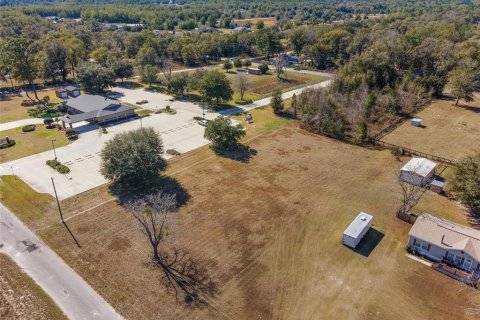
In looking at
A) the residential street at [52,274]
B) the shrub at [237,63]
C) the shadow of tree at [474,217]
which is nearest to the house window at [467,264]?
the shadow of tree at [474,217]

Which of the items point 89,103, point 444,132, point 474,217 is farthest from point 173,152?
point 444,132

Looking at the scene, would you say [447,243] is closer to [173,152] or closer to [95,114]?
A: [173,152]

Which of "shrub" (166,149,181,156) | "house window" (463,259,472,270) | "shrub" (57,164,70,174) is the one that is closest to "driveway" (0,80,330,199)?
"shrub" (57,164,70,174)

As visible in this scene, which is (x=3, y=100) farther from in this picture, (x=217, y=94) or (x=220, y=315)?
(x=220, y=315)

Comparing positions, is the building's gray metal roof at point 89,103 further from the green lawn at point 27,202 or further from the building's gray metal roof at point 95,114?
the green lawn at point 27,202

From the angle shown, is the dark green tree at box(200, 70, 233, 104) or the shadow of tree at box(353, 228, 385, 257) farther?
the dark green tree at box(200, 70, 233, 104)

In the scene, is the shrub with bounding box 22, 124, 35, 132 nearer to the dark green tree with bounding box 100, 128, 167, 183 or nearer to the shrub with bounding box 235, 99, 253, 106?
the dark green tree with bounding box 100, 128, 167, 183
